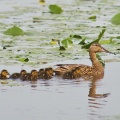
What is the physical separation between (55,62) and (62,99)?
2.58m

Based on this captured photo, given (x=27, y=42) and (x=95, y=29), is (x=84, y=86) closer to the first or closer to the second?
(x=27, y=42)

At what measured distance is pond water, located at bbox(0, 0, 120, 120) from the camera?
1077cm

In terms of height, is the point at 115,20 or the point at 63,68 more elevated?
the point at 115,20

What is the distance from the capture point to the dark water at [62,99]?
34.5 ft

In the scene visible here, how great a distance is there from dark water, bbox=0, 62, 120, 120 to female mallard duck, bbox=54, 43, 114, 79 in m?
0.22

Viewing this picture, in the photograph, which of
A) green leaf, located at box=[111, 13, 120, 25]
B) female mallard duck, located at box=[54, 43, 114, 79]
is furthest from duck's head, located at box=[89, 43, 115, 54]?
green leaf, located at box=[111, 13, 120, 25]

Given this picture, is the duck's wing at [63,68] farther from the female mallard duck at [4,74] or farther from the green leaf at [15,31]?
the green leaf at [15,31]

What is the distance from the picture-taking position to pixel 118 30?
682 inches

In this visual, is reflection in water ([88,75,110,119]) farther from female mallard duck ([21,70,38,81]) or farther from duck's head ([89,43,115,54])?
duck's head ([89,43,115,54])

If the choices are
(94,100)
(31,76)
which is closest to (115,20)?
(31,76)

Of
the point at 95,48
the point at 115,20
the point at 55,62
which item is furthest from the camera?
the point at 115,20

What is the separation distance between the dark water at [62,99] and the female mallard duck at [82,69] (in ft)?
0.73

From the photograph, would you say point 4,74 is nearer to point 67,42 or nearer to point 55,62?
point 55,62

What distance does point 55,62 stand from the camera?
1398 cm
